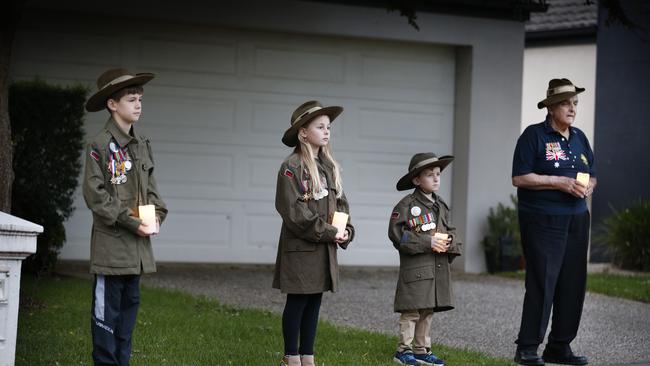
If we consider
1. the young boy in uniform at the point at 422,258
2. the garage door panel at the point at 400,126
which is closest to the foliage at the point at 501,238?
the garage door panel at the point at 400,126

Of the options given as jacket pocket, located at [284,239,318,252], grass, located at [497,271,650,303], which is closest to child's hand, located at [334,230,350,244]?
jacket pocket, located at [284,239,318,252]

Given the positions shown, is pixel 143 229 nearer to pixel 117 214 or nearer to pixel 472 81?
pixel 117 214

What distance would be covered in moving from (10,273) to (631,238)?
1014 centimetres

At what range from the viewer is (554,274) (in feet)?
23.9

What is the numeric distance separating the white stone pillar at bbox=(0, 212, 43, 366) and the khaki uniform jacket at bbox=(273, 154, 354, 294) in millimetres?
1476

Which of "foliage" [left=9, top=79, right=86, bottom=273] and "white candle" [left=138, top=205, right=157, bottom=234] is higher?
"foliage" [left=9, top=79, right=86, bottom=273]

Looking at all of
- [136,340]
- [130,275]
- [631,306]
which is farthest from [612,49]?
[130,275]

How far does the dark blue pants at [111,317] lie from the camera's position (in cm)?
571

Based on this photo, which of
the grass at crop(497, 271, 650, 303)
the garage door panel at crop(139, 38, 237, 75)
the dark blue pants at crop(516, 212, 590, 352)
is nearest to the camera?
the dark blue pants at crop(516, 212, 590, 352)

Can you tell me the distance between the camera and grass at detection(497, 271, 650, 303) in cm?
1123

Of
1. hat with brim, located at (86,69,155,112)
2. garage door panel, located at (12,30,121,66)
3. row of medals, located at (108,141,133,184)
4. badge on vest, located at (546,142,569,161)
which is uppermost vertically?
garage door panel, located at (12,30,121,66)

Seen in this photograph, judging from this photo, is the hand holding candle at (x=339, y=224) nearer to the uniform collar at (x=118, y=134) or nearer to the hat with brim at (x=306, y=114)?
the hat with brim at (x=306, y=114)

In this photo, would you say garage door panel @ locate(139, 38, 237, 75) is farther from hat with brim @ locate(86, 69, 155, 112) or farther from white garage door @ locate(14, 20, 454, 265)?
hat with brim @ locate(86, 69, 155, 112)

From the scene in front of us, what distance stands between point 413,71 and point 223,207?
2922mm
